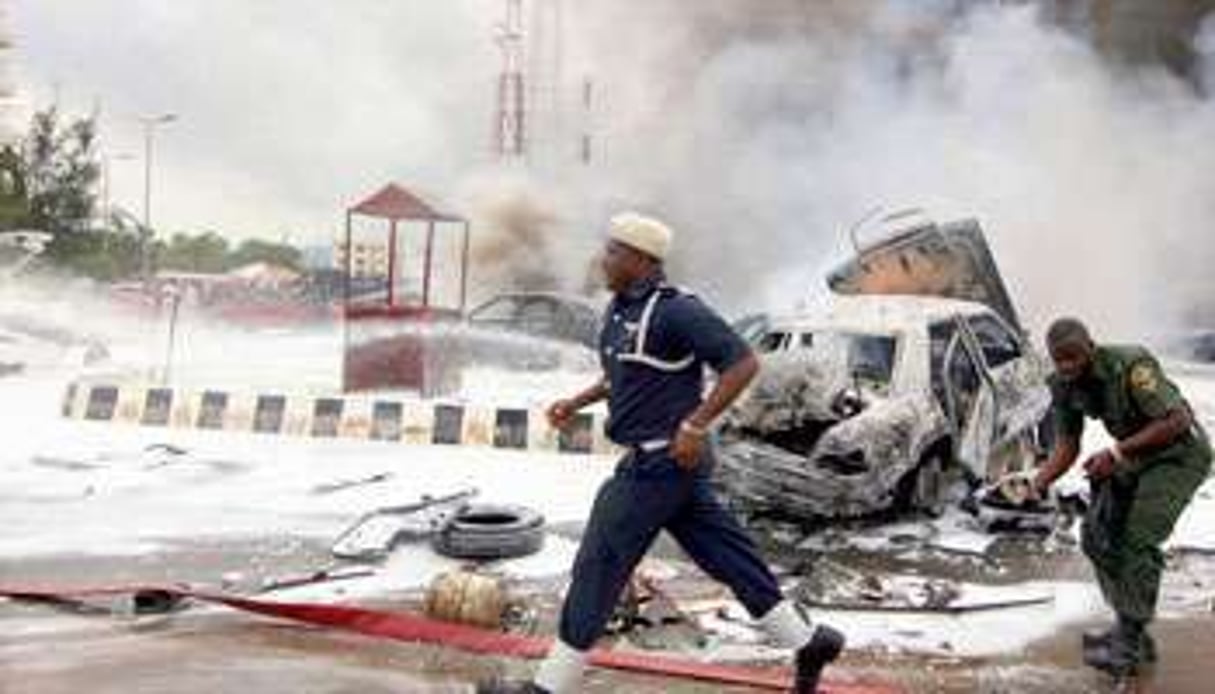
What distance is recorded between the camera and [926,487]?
11.3 m

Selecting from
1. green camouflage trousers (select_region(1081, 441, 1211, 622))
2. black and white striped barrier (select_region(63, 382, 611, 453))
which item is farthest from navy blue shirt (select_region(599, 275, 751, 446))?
black and white striped barrier (select_region(63, 382, 611, 453))

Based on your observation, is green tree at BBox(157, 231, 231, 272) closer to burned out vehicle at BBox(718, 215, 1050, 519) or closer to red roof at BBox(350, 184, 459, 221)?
red roof at BBox(350, 184, 459, 221)

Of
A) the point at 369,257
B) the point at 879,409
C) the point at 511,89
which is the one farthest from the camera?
the point at 511,89

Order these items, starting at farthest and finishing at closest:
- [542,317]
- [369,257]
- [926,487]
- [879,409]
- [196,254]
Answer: [196,254] < [369,257] < [542,317] < [926,487] < [879,409]

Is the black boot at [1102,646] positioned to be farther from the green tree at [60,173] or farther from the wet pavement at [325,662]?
the green tree at [60,173]

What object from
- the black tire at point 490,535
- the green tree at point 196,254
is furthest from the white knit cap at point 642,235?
the green tree at point 196,254

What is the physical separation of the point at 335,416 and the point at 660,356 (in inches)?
373

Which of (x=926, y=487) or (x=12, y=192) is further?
(x=12, y=192)

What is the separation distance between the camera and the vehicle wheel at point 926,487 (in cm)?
1120

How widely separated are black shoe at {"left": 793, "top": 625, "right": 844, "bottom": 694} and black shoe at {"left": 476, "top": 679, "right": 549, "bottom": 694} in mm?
981

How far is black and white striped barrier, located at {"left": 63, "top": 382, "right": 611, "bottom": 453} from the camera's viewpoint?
1464cm

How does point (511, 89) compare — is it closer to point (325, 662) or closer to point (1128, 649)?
point (325, 662)

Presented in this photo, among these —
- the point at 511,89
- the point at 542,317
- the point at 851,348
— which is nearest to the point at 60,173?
the point at 511,89

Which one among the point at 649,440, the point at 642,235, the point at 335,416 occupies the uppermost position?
the point at 642,235
